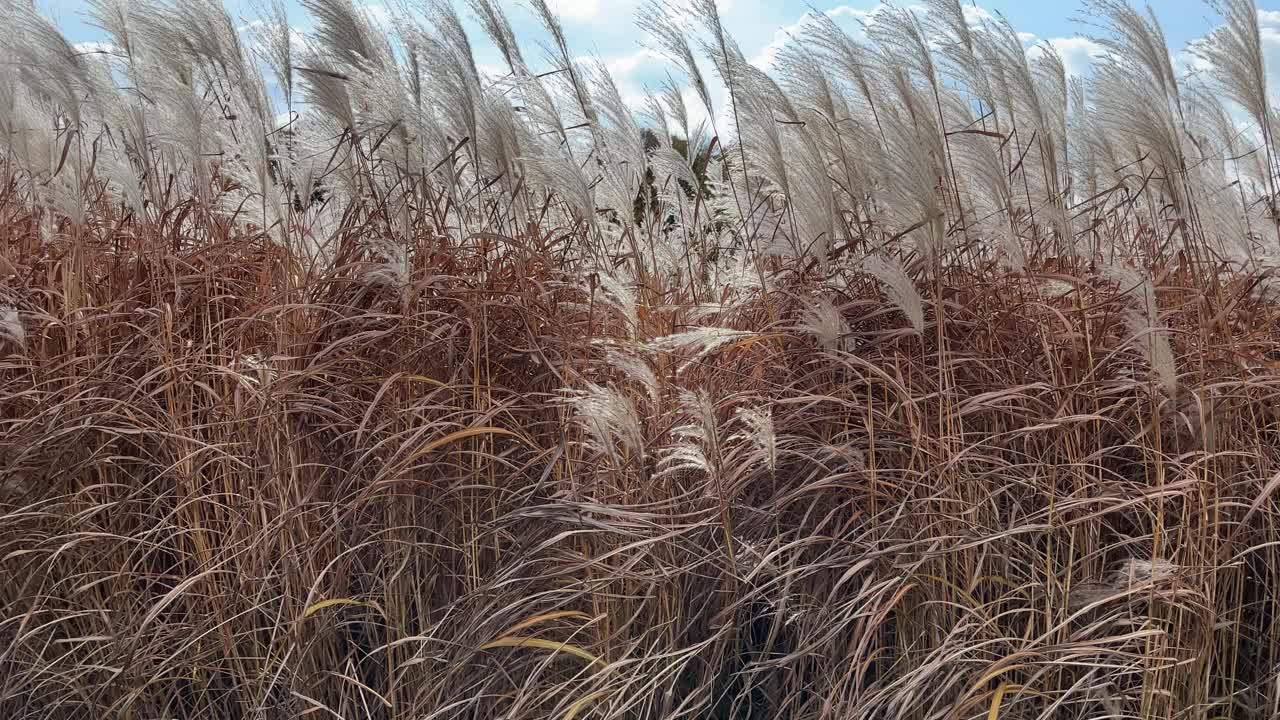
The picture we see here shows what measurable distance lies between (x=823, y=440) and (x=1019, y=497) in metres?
0.49

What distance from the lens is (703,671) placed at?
2322 mm

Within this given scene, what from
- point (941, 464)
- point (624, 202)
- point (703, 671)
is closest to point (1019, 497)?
point (941, 464)

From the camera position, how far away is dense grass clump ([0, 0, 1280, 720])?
210cm

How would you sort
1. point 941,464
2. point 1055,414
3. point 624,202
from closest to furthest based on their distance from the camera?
point 941,464 < point 1055,414 < point 624,202

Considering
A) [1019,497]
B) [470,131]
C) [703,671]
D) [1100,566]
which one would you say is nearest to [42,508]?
[470,131]

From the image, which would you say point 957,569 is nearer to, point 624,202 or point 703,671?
point 703,671

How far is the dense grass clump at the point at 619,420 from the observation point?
2.10 metres

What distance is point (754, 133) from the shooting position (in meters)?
2.58

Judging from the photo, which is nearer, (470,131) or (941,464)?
(941,464)

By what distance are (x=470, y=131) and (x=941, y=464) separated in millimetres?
1408

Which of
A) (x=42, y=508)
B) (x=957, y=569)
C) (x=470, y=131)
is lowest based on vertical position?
(x=957, y=569)

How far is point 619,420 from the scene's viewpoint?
1.81m

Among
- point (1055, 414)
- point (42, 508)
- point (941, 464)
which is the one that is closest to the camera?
point (941, 464)

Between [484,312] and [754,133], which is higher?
[754,133]
